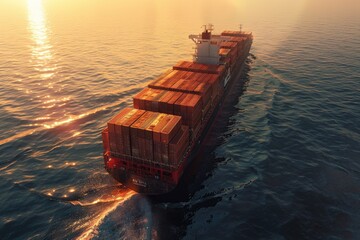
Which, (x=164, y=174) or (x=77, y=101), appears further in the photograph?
(x=77, y=101)

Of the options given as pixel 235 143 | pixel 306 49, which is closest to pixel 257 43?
pixel 306 49

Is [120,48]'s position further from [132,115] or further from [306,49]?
[132,115]

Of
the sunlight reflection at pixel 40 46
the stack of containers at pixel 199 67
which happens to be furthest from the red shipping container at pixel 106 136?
the sunlight reflection at pixel 40 46

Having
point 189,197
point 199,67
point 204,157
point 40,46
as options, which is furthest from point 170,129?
point 40,46

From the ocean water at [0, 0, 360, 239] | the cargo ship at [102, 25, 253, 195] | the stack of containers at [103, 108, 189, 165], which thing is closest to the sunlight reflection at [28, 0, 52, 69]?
the ocean water at [0, 0, 360, 239]

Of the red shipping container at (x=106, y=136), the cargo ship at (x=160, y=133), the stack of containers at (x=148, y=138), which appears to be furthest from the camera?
the red shipping container at (x=106, y=136)

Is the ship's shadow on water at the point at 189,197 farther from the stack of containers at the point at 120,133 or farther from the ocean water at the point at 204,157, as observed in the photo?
the stack of containers at the point at 120,133
